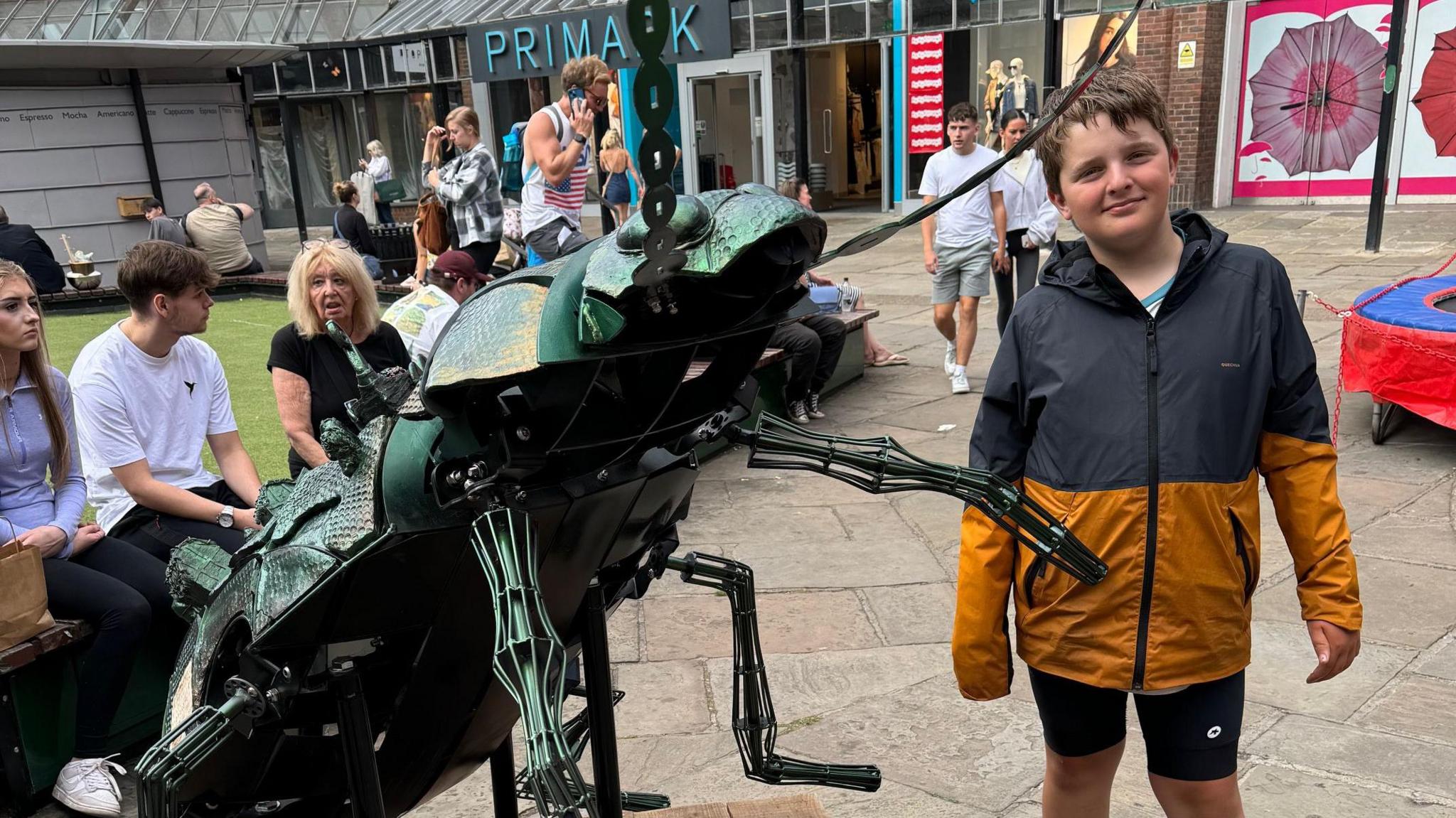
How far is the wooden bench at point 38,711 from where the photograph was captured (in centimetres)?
328

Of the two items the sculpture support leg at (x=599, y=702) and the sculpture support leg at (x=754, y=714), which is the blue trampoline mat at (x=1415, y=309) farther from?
the sculpture support leg at (x=599, y=702)

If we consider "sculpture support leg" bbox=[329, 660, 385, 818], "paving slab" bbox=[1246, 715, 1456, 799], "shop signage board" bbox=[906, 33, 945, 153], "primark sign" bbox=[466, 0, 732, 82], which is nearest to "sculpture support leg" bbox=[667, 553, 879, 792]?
"sculpture support leg" bbox=[329, 660, 385, 818]

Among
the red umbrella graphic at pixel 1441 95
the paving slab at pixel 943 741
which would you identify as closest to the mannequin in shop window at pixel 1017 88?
the red umbrella graphic at pixel 1441 95

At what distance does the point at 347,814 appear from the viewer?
72.4 inches

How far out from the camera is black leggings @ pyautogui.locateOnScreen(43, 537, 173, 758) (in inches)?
135

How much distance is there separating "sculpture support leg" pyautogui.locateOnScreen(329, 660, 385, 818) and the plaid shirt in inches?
279

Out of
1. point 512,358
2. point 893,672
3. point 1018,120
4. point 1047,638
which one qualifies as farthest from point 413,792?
point 1018,120

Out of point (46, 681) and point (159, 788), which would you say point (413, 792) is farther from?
point (46, 681)

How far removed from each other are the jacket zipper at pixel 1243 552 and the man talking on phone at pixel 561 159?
5194mm

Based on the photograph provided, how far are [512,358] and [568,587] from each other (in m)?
0.47

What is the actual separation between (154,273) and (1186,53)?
15039 mm

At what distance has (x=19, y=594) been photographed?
124 inches

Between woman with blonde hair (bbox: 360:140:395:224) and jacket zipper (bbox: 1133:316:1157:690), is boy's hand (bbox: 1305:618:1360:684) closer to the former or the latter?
jacket zipper (bbox: 1133:316:1157:690)

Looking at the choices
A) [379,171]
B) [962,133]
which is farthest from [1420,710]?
[379,171]
